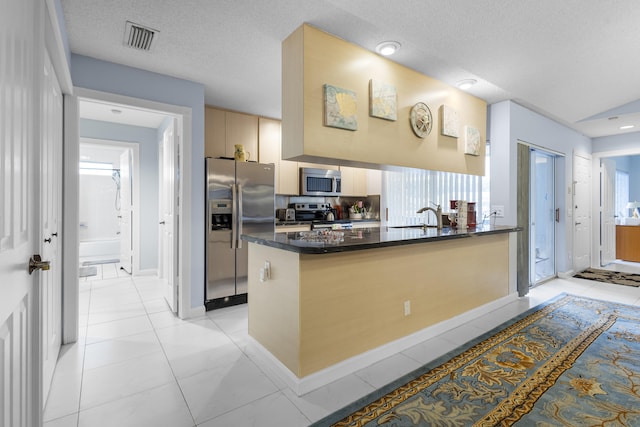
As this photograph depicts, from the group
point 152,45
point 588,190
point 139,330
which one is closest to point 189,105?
point 152,45

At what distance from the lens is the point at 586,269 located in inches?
225

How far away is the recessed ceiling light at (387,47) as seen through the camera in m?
2.63

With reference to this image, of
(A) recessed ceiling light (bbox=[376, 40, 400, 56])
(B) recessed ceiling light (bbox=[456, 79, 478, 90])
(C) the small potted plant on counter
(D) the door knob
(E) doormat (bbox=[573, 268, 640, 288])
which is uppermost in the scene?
(B) recessed ceiling light (bbox=[456, 79, 478, 90])

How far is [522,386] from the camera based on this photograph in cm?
203

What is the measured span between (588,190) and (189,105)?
696cm

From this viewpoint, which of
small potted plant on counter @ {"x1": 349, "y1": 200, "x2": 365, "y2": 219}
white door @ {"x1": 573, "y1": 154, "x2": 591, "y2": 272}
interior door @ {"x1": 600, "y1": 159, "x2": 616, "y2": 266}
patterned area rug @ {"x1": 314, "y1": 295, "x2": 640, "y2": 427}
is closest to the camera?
patterned area rug @ {"x1": 314, "y1": 295, "x2": 640, "y2": 427}

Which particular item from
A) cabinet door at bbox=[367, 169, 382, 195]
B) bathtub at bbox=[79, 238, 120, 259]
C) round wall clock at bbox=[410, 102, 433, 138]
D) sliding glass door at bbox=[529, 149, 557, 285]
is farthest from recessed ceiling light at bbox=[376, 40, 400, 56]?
bathtub at bbox=[79, 238, 120, 259]

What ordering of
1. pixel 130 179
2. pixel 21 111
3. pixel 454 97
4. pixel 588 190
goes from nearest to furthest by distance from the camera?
pixel 21 111, pixel 454 97, pixel 130 179, pixel 588 190

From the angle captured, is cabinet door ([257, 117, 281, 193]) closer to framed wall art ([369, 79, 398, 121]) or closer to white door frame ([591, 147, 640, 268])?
framed wall art ([369, 79, 398, 121])

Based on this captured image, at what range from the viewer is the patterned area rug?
174 centimetres

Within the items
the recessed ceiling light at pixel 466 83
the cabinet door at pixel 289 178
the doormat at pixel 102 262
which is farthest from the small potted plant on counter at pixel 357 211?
the doormat at pixel 102 262

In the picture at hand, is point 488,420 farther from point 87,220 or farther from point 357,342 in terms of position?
point 87,220

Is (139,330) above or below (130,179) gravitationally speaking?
below

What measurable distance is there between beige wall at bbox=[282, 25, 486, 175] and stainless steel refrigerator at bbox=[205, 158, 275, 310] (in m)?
1.33
